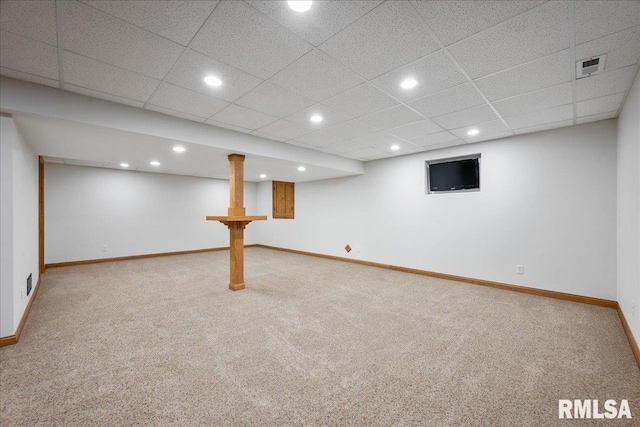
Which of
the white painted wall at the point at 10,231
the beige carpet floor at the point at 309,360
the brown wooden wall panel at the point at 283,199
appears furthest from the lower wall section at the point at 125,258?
the white painted wall at the point at 10,231

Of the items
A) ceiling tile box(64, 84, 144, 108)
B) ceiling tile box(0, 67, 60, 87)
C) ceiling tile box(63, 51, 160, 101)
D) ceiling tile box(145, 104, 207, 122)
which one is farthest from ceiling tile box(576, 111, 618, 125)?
ceiling tile box(0, 67, 60, 87)

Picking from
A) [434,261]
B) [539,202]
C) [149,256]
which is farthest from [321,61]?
[149,256]

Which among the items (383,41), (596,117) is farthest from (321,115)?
(596,117)

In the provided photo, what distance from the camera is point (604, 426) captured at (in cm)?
168

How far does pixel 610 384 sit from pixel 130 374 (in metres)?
3.71

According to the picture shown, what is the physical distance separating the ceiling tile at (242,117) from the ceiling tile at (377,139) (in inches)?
64.3

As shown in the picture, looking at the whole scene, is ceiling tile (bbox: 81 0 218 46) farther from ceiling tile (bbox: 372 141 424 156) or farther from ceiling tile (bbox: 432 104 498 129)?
ceiling tile (bbox: 372 141 424 156)

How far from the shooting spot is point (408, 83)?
2641 millimetres

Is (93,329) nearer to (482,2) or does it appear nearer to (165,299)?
(165,299)

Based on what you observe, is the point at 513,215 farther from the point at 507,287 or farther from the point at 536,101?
the point at 536,101

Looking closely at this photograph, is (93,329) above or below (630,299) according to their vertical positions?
below

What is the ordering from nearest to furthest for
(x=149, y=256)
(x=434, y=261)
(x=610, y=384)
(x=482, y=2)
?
(x=482, y=2), (x=610, y=384), (x=434, y=261), (x=149, y=256)

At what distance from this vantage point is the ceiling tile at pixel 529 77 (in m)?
2.25

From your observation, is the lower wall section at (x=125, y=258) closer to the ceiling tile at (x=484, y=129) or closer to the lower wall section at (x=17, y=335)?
the lower wall section at (x=17, y=335)
